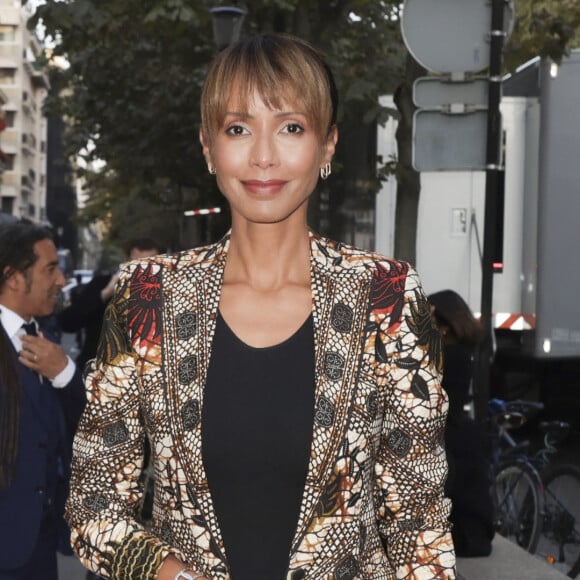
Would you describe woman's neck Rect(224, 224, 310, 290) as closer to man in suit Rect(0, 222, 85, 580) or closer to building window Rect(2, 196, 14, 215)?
man in suit Rect(0, 222, 85, 580)

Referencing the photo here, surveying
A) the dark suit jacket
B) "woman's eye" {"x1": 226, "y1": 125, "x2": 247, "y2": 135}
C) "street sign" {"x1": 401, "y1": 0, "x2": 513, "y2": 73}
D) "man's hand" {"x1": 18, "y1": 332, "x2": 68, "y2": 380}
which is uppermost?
"street sign" {"x1": 401, "y1": 0, "x2": 513, "y2": 73}

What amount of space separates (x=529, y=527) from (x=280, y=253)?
18.7ft

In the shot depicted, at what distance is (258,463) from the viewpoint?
2.32m

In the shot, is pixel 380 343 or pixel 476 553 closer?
pixel 380 343

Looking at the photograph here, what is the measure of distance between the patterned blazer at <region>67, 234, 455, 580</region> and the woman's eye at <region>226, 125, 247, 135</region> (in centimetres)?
28

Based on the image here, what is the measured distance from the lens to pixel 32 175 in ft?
434

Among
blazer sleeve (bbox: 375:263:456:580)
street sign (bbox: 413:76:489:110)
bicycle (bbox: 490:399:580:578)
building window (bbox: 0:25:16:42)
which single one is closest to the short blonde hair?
blazer sleeve (bbox: 375:263:456:580)

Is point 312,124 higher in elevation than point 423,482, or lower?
higher

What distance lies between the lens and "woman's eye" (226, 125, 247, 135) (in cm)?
245

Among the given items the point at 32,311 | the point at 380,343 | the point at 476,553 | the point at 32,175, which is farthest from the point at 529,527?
the point at 32,175

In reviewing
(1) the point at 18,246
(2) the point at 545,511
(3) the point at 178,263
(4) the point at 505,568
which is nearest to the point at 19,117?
(2) the point at 545,511

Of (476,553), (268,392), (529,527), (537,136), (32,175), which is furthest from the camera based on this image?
(32,175)

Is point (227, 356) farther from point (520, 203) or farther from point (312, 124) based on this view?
point (520, 203)

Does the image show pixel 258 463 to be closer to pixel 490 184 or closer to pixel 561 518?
pixel 490 184
